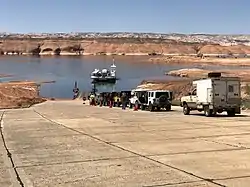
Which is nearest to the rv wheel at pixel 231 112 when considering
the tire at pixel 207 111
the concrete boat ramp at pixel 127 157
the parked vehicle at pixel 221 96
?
the parked vehicle at pixel 221 96

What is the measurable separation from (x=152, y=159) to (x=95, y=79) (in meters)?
106

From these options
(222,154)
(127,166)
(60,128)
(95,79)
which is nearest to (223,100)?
(60,128)

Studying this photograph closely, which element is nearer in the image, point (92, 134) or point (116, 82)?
point (92, 134)

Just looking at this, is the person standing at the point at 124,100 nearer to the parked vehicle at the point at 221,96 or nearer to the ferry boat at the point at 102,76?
the parked vehicle at the point at 221,96

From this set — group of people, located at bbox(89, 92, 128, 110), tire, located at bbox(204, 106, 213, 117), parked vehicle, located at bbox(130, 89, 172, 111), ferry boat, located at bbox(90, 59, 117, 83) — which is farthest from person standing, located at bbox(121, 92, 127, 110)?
ferry boat, located at bbox(90, 59, 117, 83)

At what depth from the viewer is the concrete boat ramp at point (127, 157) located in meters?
10.8

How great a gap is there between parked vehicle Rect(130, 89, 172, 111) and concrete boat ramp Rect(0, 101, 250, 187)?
1975cm

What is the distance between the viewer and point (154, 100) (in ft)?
137

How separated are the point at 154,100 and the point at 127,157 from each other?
92.7 feet

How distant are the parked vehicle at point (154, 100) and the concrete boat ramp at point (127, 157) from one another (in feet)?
64.8

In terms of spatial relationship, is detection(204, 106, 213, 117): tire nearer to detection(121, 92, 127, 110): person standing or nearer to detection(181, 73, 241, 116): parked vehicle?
detection(181, 73, 241, 116): parked vehicle

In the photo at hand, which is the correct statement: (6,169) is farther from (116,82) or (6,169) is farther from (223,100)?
(116,82)

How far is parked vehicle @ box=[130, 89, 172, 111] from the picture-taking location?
4141 cm

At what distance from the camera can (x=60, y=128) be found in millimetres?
22719
